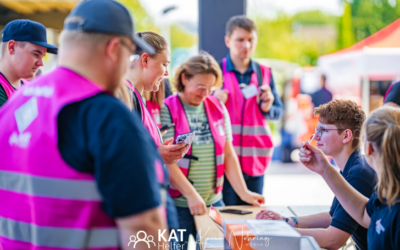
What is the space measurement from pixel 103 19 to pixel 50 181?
433 mm

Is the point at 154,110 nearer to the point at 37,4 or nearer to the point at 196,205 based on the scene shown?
the point at 196,205

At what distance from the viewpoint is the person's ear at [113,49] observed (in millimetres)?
1016

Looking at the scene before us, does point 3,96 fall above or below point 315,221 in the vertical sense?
above

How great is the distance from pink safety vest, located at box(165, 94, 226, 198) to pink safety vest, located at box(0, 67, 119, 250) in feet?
4.95

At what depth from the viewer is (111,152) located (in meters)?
0.91

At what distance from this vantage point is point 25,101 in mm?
1051

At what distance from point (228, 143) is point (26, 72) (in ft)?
4.57

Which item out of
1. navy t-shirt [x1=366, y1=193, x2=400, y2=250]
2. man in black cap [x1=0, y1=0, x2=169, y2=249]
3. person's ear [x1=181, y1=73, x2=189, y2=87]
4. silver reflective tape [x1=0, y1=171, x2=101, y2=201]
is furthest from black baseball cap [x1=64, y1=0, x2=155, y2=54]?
person's ear [x1=181, y1=73, x2=189, y2=87]

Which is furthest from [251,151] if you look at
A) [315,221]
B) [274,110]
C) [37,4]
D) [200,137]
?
[37,4]

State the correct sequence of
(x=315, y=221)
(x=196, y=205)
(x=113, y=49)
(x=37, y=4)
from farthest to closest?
(x=37, y=4), (x=196, y=205), (x=315, y=221), (x=113, y=49)

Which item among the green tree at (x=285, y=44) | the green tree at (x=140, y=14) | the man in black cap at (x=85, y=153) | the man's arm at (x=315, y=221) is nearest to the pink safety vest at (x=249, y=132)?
the man's arm at (x=315, y=221)

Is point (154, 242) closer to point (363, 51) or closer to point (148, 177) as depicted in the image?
point (148, 177)

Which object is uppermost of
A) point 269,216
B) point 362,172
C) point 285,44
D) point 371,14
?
point 371,14

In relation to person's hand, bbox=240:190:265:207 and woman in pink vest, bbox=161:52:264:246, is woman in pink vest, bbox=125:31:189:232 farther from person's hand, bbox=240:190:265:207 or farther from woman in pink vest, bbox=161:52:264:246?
person's hand, bbox=240:190:265:207
